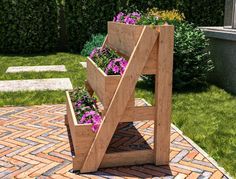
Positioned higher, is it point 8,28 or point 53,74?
point 8,28

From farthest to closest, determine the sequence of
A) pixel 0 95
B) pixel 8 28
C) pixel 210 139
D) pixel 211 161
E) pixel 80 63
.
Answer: pixel 8 28
pixel 80 63
pixel 0 95
pixel 210 139
pixel 211 161

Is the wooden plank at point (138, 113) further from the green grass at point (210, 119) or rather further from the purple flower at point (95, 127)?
the green grass at point (210, 119)

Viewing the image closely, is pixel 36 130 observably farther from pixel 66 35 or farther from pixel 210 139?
pixel 66 35

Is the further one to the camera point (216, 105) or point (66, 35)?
point (66, 35)

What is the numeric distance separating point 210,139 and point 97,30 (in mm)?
8660

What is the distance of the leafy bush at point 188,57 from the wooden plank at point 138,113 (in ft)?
11.3

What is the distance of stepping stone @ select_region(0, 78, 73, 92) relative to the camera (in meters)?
7.36

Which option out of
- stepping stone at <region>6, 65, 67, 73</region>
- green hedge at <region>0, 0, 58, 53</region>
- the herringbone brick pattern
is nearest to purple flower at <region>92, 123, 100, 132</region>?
the herringbone brick pattern

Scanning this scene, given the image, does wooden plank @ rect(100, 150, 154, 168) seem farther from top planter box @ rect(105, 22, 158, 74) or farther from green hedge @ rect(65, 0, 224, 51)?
green hedge @ rect(65, 0, 224, 51)

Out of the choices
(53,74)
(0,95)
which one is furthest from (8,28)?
(0,95)

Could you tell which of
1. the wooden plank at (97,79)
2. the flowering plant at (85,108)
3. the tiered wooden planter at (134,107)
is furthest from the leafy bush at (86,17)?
the tiered wooden planter at (134,107)

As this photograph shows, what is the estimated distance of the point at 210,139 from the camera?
15.0 ft

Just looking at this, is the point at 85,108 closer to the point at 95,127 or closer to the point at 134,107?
the point at 95,127

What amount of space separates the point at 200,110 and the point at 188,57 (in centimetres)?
152
